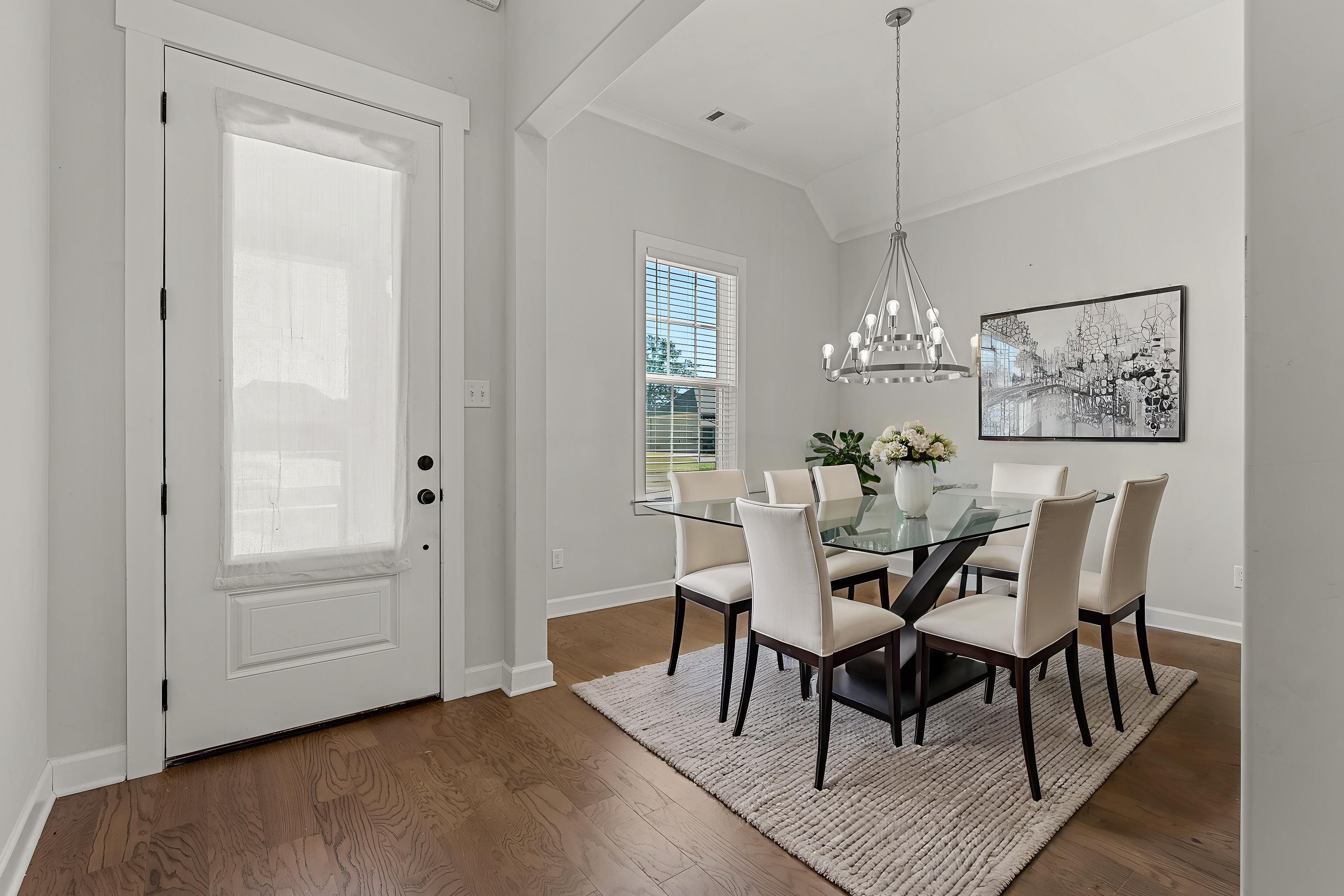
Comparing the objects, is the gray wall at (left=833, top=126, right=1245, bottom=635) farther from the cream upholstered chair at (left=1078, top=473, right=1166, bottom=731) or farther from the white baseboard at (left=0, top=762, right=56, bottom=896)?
the white baseboard at (left=0, top=762, right=56, bottom=896)

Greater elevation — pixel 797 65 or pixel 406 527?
pixel 797 65

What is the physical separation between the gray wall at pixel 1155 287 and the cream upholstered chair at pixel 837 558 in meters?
1.64

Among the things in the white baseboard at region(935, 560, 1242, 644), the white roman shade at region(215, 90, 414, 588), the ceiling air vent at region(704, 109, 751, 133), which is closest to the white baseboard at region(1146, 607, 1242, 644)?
the white baseboard at region(935, 560, 1242, 644)

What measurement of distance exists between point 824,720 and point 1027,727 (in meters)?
0.61

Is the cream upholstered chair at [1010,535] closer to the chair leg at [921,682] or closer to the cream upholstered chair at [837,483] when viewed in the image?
the cream upholstered chair at [837,483]

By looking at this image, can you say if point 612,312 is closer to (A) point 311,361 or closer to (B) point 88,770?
(A) point 311,361

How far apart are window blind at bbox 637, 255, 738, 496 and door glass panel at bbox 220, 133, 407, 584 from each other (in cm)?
201

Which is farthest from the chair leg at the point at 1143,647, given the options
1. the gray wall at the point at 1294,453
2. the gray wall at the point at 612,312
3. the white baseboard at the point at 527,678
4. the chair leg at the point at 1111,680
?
the gray wall at the point at 612,312

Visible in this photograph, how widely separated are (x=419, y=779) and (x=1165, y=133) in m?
4.95

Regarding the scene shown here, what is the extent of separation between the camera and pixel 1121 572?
2539mm

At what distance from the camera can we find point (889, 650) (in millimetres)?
2305

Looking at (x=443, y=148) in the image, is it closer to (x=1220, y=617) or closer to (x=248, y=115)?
(x=248, y=115)

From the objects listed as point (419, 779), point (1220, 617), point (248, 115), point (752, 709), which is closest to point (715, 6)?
point (248, 115)

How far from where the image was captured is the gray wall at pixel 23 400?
1.56 m
